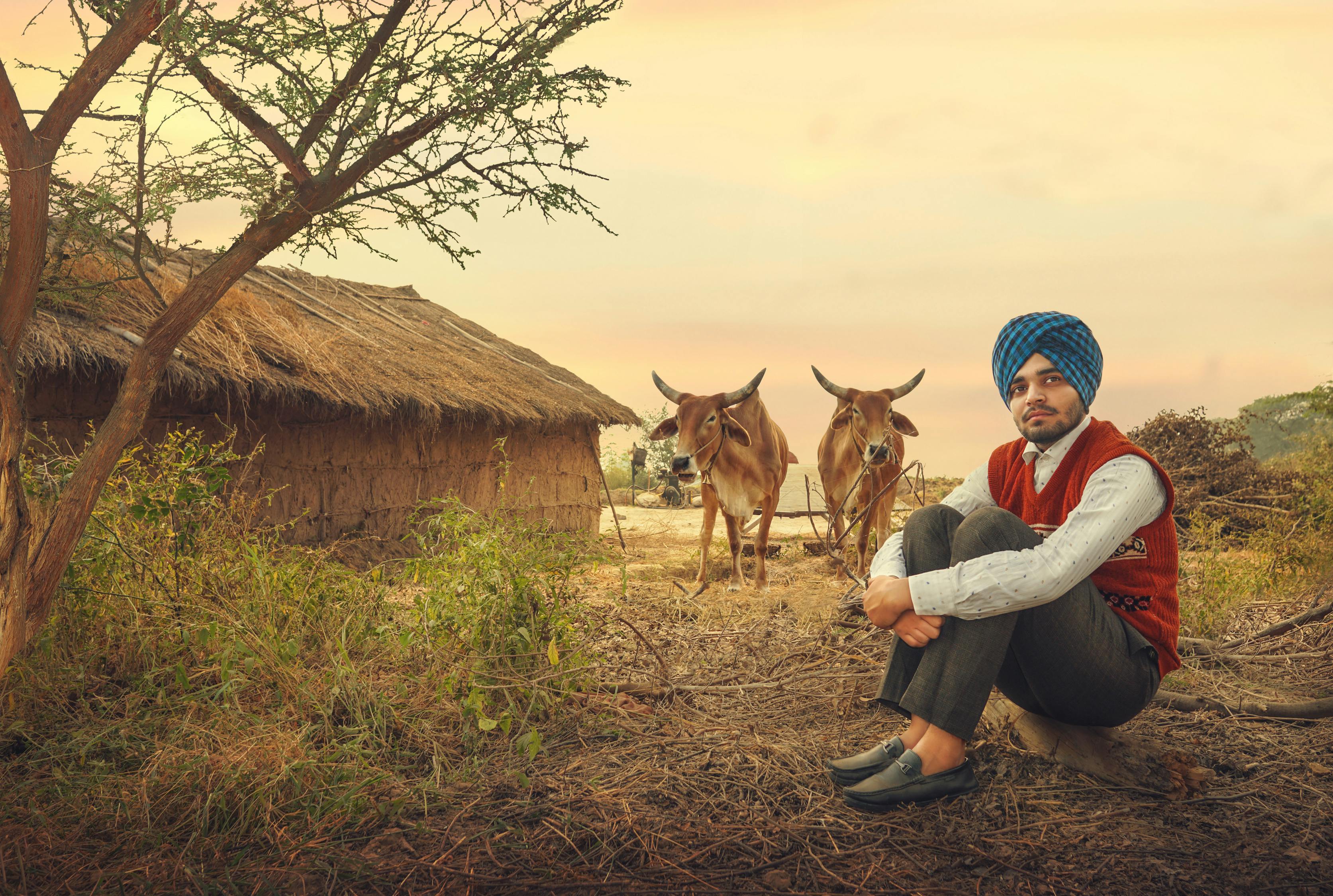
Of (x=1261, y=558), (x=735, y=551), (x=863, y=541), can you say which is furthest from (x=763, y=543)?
(x=1261, y=558)

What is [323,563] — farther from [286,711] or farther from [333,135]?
[333,135]

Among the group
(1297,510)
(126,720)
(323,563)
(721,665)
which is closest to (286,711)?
(126,720)

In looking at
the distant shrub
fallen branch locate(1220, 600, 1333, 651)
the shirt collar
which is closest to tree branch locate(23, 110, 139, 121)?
the shirt collar

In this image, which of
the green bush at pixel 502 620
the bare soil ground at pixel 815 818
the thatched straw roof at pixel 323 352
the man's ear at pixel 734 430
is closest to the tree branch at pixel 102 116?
the thatched straw roof at pixel 323 352

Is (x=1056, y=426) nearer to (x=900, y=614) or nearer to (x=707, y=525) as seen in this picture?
(x=900, y=614)

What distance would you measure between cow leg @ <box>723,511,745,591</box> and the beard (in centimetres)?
576

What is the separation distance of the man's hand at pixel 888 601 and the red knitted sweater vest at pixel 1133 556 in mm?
527

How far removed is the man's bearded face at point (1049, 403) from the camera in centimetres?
287

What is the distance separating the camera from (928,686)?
9.07ft

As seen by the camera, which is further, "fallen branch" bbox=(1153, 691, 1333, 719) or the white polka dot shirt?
"fallen branch" bbox=(1153, 691, 1333, 719)

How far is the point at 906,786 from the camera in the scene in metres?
2.79

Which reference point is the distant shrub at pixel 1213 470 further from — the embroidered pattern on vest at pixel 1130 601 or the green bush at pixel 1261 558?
the embroidered pattern on vest at pixel 1130 601

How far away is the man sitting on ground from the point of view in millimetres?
2598

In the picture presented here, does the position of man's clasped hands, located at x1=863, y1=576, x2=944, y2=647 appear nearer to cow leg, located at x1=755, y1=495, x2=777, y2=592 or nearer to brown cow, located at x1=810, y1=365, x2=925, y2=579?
brown cow, located at x1=810, y1=365, x2=925, y2=579
